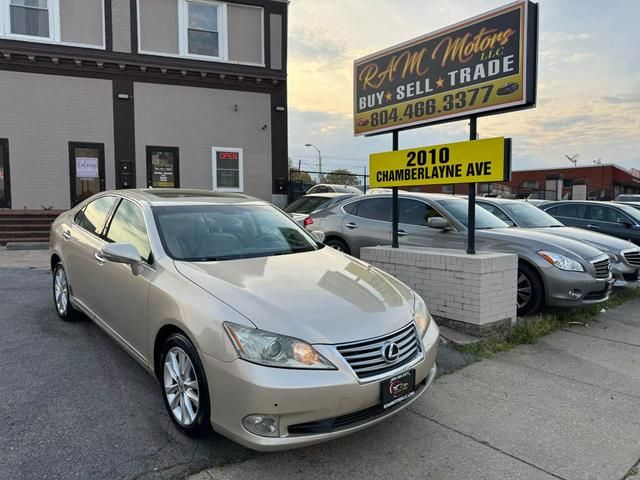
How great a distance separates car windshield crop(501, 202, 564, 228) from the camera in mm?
7726

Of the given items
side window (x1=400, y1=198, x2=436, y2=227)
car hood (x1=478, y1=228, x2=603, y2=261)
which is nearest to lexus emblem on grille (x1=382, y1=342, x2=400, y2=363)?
car hood (x1=478, y1=228, x2=603, y2=261)

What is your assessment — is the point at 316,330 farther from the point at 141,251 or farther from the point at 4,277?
the point at 4,277

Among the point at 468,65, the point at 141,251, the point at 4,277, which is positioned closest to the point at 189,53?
the point at 4,277

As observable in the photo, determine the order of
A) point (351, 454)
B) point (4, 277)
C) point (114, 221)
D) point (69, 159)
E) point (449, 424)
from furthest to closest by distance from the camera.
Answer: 1. point (69, 159)
2. point (4, 277)
3. point (114, 221)
4. point (449, 424)
5. point (351, 454)

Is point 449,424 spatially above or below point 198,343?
below

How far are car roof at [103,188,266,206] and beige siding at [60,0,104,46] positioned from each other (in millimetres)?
11054

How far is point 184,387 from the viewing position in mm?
2947

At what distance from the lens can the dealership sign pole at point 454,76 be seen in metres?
4.67

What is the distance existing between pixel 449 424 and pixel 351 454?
81 cm

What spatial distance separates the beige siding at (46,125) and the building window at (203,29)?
2706mm

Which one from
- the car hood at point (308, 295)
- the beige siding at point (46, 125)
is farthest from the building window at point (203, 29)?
the car hood at point (308, 295)

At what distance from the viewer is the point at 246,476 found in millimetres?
2621

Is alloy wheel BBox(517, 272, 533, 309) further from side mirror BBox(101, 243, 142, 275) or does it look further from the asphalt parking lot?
side mirror BBox(101, 243, 142, 275)

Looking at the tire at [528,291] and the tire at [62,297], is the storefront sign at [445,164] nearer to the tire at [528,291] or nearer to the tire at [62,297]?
the tire at [528,291]
